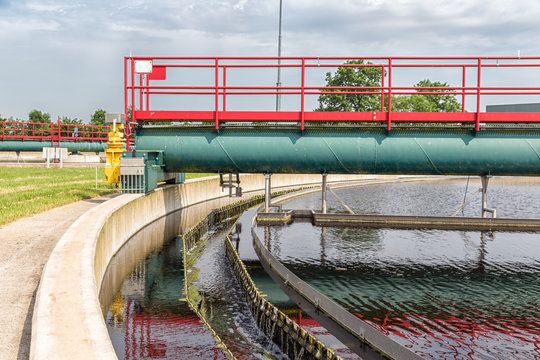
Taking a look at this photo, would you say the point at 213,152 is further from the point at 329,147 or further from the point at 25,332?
the point at 25,332

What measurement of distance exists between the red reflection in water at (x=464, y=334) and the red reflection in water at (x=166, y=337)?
12.1 ft

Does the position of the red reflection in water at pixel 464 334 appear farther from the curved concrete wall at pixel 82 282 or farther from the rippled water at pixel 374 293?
the curved concrete wall at pixel 82 282

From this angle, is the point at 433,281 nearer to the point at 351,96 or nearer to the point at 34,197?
the point at 34,197

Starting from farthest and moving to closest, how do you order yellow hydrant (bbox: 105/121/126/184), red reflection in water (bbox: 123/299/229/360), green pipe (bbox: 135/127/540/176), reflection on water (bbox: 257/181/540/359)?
yellow hydrant (bbox: 105/121/126/184), green pipe (bbox: 135/127/540/176), reflection on water (bbox: 257/181/540/359), red reflection in water (bbox: 123/299/229/360)

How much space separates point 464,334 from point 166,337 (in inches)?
241

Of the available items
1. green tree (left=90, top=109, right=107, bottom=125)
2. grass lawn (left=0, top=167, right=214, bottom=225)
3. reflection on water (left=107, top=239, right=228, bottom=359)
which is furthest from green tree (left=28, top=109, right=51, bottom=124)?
reflection on water (left=107, top=239, right=228, bottom=359)

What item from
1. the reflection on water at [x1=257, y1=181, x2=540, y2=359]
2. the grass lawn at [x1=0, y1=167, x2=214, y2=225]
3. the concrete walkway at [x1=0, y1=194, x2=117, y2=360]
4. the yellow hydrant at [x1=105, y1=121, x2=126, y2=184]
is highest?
the yellow hydrant at [x1=105, y1=121, x2=126, y2=184]

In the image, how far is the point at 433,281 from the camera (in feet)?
45.2

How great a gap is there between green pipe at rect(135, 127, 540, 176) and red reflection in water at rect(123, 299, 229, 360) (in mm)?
7113

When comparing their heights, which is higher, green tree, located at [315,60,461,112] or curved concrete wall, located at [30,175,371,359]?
green tree, located at [315,60,461,112]

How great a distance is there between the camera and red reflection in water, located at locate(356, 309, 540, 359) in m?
8.92

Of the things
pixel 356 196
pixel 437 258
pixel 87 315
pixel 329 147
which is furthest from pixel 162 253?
pixel 356 196

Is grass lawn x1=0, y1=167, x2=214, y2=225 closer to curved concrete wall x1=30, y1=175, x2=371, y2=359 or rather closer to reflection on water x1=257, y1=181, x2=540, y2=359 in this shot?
curved concrete wall x1=30, y1=175, x2=371, y2=359

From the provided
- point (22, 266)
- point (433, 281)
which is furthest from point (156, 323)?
point (433, 281)
